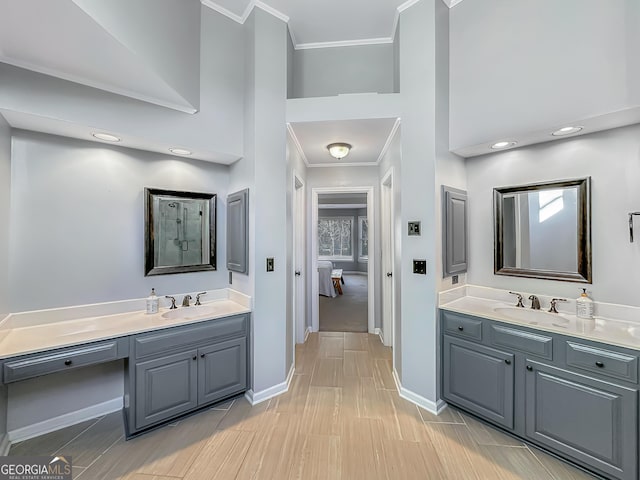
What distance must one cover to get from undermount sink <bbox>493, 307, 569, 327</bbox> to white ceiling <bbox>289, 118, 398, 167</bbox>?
1.92 m

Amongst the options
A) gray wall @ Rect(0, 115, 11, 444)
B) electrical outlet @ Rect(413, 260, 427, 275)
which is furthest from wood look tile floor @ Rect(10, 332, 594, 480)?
electrical outlet @ Rect(413, 260, 427, 275)

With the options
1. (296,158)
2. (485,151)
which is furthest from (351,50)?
(485,151)

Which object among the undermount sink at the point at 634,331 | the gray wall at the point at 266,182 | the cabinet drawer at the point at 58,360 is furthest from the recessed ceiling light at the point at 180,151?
the undermount sink at the point at 634,331

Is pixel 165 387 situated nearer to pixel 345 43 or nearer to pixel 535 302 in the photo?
pixel 535 302

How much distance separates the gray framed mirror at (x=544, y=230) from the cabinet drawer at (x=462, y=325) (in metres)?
0.64

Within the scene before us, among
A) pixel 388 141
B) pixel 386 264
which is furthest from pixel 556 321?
pixel 388 141

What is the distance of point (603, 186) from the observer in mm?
1938

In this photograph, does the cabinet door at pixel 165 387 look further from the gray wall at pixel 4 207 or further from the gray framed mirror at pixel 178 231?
the gray wall at pixel 4 207

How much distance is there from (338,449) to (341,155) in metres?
2.75

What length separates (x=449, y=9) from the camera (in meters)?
2.34

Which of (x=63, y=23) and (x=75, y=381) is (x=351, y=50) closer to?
(x=63, y=23)

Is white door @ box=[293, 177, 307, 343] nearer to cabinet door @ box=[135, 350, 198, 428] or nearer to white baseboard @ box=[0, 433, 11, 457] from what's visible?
cabinet door @ box=[135, 350, 198, 428]

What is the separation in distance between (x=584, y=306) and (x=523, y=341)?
0.58 meters

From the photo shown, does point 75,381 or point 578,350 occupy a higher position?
point 578,350
